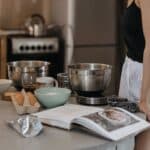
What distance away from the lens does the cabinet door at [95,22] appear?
3877 millimetres

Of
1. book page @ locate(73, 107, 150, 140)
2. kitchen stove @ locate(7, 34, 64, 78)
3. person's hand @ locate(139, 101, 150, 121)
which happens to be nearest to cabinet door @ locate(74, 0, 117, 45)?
kitchen stove @ locate(7, 34, 64, 78)

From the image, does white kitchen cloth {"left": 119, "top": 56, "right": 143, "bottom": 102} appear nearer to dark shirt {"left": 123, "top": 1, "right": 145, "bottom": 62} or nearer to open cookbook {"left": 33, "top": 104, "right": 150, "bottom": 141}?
dark shirt {"left": 123, "top": 1, "right": 145, "bottom": 62}

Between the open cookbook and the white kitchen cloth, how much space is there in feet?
1.79

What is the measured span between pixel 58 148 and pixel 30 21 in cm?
280

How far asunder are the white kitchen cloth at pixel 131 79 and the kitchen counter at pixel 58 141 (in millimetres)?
617

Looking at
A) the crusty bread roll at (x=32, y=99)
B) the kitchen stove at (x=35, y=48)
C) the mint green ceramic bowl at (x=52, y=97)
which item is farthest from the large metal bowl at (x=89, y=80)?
the kitchen stove at (x=35, y=48)

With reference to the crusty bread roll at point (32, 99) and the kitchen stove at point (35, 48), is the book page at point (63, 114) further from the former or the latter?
the kitchen stove at point (35, 48)

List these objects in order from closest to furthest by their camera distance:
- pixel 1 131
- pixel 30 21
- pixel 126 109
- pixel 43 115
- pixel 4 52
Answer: pixel 1 131
pixel 43 115
pixel 126 109
pixel 4 52
pixel 30 21

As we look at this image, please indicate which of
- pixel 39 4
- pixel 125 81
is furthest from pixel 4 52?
pixel 125 81

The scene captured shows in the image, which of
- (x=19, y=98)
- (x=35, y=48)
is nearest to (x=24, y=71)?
(x=19, y=98)

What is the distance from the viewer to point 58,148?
1.32m

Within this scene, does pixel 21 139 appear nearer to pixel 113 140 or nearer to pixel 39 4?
pixel 113 140

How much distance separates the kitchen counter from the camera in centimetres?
133

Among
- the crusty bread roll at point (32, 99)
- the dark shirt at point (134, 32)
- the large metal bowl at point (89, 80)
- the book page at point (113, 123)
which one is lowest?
the book page at point (113, 123)
